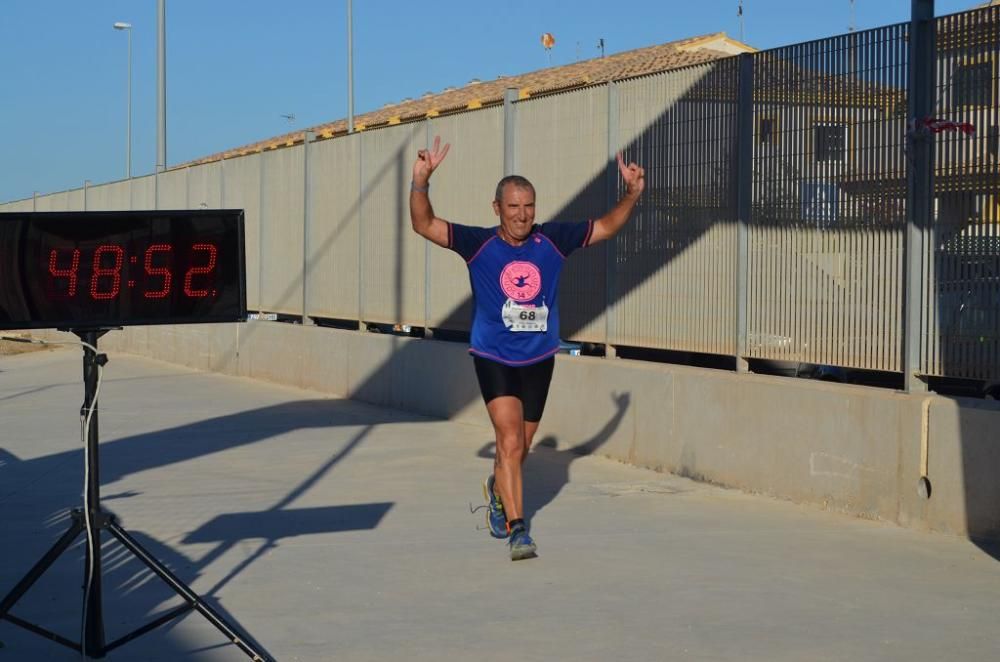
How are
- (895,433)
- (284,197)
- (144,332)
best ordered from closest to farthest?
1. (895,433)
2. (284,197)
3. (144,332)

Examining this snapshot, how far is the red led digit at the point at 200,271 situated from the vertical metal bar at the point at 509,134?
785 centimetres

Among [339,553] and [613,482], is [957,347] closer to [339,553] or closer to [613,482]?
[613,482]

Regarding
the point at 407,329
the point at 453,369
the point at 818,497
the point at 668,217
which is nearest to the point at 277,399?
the point at 407,329

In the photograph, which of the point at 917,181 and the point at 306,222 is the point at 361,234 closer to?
the point at 306,222

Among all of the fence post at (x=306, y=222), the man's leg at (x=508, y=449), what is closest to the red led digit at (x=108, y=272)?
the man's leg at (x=508, y=449)

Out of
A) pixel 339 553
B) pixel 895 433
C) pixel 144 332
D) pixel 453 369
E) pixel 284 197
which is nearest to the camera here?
pixel 339 553

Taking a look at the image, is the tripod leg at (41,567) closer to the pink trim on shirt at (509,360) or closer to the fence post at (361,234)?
the pink trim on shirt at (509,360)

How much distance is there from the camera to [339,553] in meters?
7.86

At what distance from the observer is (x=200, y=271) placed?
19.5 feet

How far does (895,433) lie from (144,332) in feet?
68.1

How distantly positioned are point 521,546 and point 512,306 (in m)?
1.23

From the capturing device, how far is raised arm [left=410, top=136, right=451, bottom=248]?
7414mm

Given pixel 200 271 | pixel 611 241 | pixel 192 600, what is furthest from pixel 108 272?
pixel 611 241

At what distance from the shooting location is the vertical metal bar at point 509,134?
13671 mm
